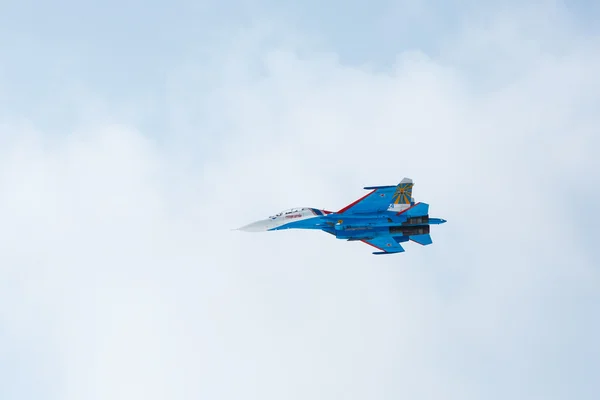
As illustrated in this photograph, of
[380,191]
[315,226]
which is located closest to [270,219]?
[315,226]

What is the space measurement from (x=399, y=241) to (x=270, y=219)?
15.2 metres

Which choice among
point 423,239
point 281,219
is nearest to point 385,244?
point 423,239

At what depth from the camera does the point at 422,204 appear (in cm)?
10181

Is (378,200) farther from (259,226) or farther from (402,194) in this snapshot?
(259,226)

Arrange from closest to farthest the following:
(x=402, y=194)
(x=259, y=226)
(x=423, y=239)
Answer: (x=259, y=226) < (x=402, y=194) < (x=423, y=239)

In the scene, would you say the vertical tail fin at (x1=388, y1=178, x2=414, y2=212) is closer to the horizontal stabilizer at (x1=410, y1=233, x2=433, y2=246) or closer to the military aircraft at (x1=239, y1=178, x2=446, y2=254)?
the military aircraft at (x1=239, y1=178, x2=446, y2=254)

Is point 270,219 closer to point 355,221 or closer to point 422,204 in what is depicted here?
point 355,221

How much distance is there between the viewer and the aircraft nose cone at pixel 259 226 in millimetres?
101562

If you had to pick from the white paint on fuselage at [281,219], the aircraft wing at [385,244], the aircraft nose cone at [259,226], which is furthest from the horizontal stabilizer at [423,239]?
the aircraft nose cone at [259,226]

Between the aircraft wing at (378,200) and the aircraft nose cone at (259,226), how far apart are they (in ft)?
25.1

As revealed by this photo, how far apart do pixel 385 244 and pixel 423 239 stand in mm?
4256

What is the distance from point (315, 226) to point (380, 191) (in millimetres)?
7934

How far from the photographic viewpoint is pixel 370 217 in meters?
102

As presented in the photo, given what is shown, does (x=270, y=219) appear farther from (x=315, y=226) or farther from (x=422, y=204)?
(x=422, y=204)
